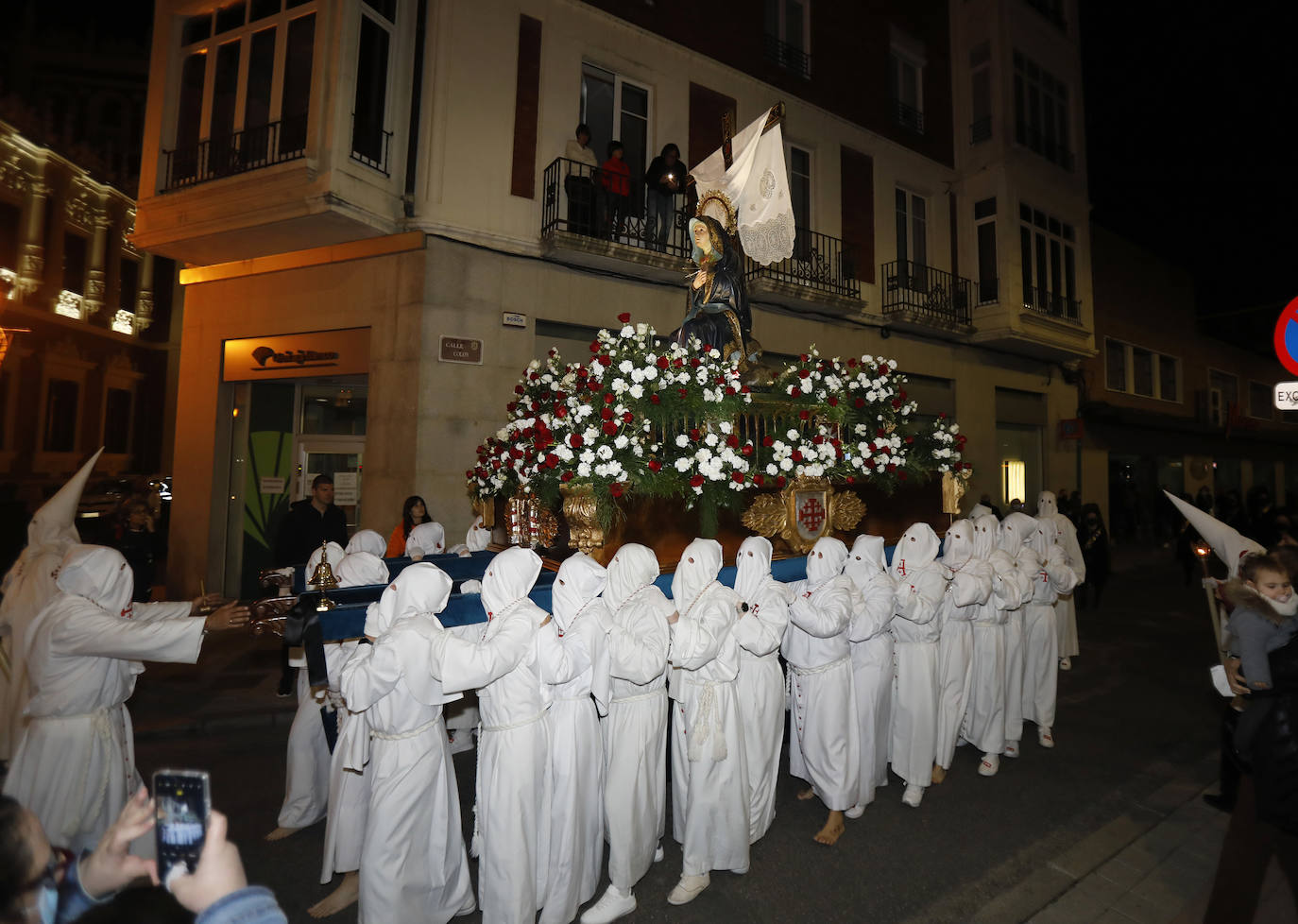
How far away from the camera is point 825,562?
14.8 feet

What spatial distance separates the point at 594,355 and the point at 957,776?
14.4 ft

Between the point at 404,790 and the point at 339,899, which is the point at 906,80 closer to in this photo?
the point at 404,790

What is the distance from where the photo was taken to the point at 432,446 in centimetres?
922

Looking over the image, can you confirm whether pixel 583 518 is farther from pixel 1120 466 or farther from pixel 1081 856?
pixel 1120 466

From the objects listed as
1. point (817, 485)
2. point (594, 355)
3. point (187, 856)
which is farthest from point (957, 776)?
point (187, 856)

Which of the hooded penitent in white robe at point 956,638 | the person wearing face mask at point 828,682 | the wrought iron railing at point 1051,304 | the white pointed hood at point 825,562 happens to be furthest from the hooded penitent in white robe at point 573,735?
the wrought iron railing at point 1051,304

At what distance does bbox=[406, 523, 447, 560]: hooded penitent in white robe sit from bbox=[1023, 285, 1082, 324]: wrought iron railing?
15101 millimetres

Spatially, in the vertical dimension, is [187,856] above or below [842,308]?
below

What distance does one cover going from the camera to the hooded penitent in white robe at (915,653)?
15.7 ft

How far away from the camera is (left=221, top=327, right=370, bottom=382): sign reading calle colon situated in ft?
32.8

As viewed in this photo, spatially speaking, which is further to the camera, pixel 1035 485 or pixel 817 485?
pixel 1035 485

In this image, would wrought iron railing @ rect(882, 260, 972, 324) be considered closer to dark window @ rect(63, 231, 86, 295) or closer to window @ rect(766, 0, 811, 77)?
window @ rect(766, 0, 811, 77)

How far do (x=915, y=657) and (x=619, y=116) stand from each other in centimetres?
1024

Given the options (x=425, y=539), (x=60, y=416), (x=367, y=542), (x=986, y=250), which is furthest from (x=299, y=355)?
(x=60, y=416)
